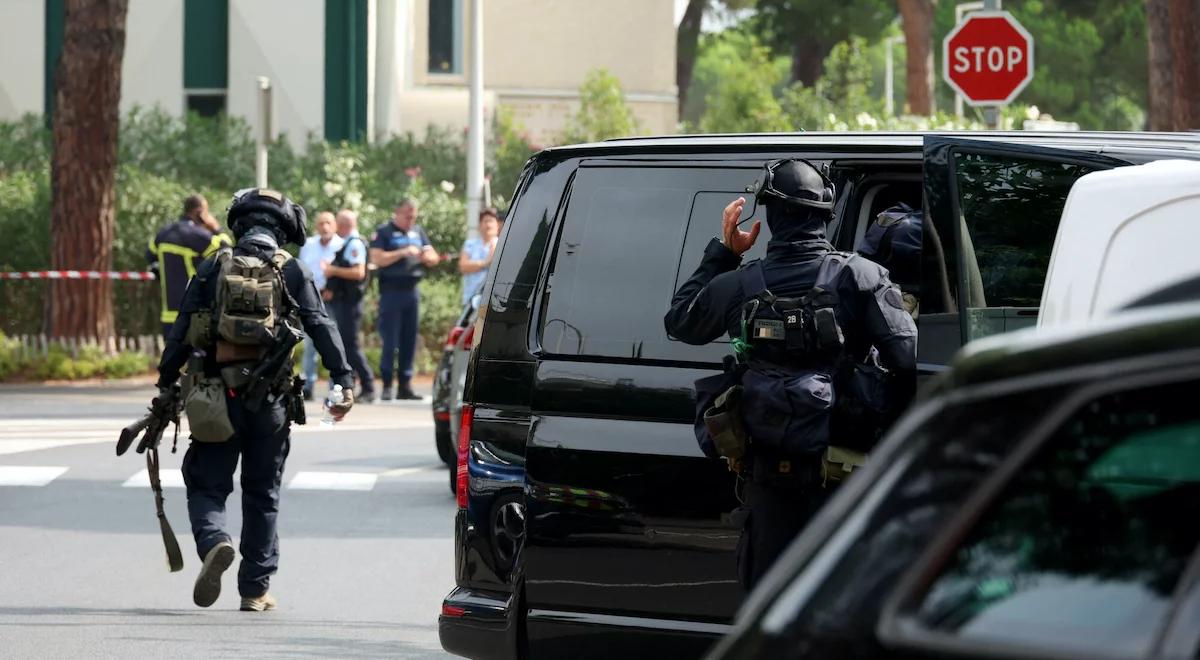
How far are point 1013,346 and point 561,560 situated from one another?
3449 mm

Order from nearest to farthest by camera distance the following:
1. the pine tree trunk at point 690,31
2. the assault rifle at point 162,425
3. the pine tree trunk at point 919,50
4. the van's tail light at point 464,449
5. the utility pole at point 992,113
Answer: the van's tail light at point 464,449 → the assault rifle at point 162,425 → the utility pole at point 992,113 → the pine tree trunk at point 919,50 → the pine tree trunk at point 690,31

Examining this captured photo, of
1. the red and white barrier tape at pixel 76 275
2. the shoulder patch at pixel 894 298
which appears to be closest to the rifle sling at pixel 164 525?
the shoulder patch at pixel 894 298

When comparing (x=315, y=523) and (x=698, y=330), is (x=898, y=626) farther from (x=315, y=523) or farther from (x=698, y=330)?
(x=315, y=523)

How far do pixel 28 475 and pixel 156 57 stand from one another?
1807cm

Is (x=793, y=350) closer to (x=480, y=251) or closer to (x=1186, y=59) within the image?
(x=480, y=251)

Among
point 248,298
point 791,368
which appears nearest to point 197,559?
point 248,298

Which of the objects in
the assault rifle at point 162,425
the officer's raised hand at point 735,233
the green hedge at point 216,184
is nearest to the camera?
the officer's raised hand at point 735,233

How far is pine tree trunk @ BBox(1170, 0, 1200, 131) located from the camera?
20.7 metres

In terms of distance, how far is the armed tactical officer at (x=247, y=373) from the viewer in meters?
8.53

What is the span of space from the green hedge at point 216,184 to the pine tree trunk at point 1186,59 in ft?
25.7

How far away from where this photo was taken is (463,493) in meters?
6.15

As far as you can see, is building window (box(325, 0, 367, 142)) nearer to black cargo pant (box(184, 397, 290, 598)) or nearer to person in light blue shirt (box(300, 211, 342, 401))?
person in light blue shirt (box(300, 211, 342, 401))

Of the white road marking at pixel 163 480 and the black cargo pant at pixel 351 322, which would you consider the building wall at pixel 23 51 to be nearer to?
the black cargo pant at pixel 351 322

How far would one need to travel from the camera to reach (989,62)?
14984mm
